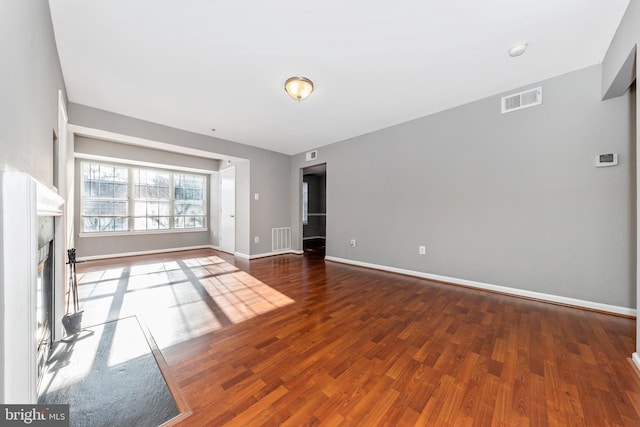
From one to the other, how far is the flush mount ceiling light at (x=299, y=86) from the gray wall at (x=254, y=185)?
2538 mm

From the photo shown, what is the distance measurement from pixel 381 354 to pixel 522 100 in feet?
10.9

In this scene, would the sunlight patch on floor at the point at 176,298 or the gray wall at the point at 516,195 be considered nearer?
the sunlight patch on floor at the point at 176,298

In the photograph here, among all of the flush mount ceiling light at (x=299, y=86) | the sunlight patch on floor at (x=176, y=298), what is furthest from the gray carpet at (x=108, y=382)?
the flush mount ceiling light at (x=299, y=86)

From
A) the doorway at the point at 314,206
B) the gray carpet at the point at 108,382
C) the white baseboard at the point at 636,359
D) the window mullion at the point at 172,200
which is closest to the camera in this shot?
the gray carpet at the point at 108,382

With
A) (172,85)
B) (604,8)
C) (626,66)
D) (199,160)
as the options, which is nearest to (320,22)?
(172,85)

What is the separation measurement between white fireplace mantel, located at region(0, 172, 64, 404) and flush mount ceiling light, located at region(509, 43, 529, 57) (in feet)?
11.2

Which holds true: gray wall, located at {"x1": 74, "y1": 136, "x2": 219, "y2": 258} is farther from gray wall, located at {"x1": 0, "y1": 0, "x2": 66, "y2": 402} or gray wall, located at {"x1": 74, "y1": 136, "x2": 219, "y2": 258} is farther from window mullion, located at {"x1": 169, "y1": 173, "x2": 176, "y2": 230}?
gray wall, located at {"x1": 0, "y1": 0, "x2": 66, "y2": 402}

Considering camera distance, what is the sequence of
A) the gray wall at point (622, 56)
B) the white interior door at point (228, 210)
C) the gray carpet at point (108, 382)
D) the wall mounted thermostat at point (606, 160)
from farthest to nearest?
the white interior door at point (228, 210) < the wall mounted thermostat at point (606, 160) < the gray wall at point (622, 56) < the gray carpet at point (108, 382)

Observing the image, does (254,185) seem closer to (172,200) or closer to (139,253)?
(172,200)

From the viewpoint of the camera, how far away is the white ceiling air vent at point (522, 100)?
107 inches

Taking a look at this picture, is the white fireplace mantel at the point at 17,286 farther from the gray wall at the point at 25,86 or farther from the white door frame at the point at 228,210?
the white door frame at the point at 228,210

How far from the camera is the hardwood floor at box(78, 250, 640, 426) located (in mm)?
1261

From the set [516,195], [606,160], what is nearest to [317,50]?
[516,195]

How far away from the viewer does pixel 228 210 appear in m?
5.79
